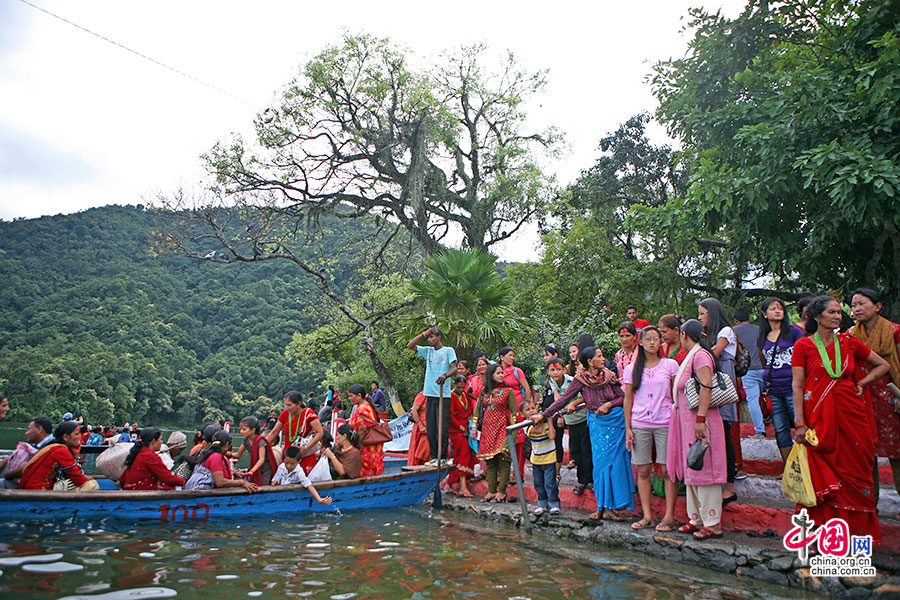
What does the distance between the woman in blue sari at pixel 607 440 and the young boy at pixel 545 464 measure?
0.56 m

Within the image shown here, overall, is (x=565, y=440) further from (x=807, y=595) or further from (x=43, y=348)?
(x=43, y=348)

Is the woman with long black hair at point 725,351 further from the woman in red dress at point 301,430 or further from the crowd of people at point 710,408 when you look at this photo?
the woman in red dress at point 301,430

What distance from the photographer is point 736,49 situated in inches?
474

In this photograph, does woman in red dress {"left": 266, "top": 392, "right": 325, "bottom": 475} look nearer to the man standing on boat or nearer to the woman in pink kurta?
the man standing on boat

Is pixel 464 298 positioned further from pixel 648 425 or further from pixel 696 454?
pixel 696 454

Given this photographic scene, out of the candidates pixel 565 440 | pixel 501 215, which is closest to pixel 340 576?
pixel 565 440

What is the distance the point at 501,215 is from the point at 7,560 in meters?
17.9

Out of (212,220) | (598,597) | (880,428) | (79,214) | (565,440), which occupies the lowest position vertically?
(598,597)

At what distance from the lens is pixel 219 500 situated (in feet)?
20.9

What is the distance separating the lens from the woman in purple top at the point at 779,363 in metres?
5.38

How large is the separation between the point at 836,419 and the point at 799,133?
278 inches

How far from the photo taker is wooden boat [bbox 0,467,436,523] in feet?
18.4

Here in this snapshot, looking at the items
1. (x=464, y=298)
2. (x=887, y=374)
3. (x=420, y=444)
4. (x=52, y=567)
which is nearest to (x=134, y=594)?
(x=52, y=567)

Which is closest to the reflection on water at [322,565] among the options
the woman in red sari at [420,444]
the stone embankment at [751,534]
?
the stone embankment at [751,534]
